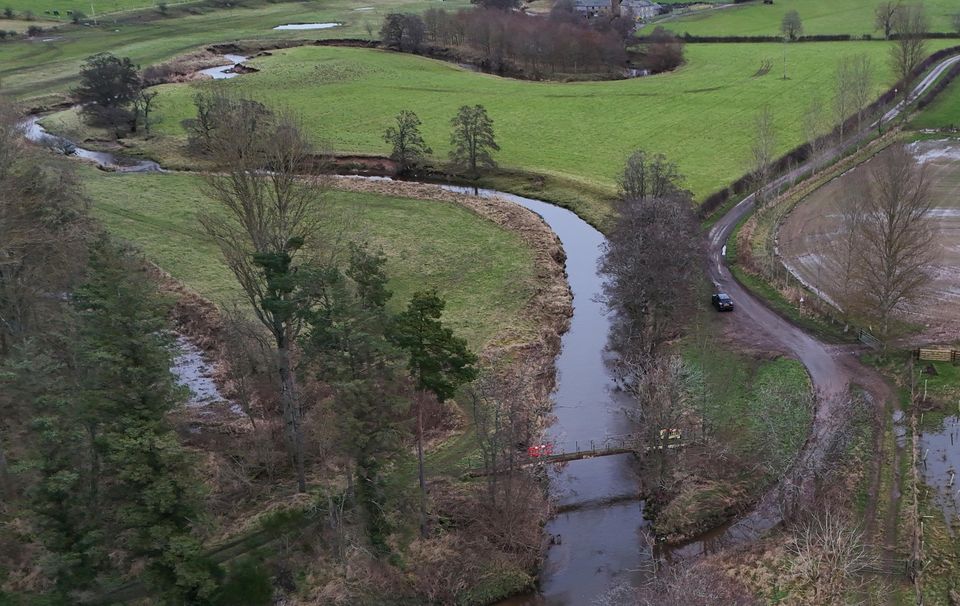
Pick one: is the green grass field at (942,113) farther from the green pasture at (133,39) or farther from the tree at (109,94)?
the green pasture at (133,39)

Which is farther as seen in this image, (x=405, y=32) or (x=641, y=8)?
(x=641, y=8)

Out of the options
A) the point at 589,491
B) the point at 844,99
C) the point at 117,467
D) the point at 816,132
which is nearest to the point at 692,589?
the point at 589,491

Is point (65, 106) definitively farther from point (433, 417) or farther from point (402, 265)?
point (433, 417)

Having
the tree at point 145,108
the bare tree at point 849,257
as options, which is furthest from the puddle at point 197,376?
the tree at point 145,108

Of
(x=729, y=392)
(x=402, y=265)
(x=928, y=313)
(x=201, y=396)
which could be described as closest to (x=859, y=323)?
(x=928, y=313)

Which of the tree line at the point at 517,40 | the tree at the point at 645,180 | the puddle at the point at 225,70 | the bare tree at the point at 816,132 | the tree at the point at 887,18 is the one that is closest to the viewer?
the tree at the point at 645,180

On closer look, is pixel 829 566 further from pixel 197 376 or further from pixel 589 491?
pixel 197 376

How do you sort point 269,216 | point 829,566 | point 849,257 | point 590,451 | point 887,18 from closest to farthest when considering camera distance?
point 829,566, point 269,216, point 590,451, point 849,257, point 887,18
